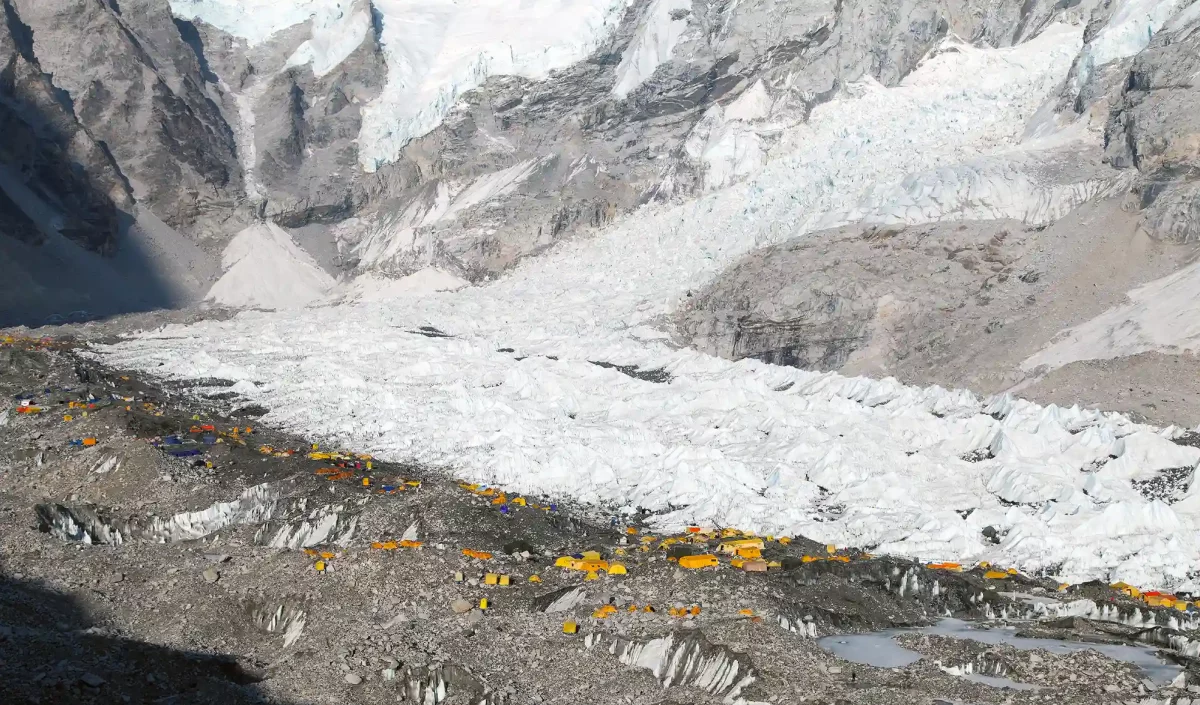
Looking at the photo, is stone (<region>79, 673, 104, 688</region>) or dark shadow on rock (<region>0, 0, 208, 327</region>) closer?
stone (<region>79, 673, 104, 688</region>)

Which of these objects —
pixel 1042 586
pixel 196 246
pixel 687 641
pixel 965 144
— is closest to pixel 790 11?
pixel 965 144

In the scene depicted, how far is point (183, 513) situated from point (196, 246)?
65.5 meters

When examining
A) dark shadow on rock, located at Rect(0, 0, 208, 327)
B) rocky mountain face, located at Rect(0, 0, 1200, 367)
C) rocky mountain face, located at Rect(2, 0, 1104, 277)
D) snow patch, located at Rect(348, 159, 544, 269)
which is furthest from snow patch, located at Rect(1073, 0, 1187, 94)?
dark shadow on rock, located at Rect(0, 0, 208, 327)

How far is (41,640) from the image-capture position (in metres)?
13.6

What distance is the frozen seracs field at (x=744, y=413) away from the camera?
2095cm

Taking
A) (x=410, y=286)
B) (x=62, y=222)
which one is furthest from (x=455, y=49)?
(x=62, y=222)

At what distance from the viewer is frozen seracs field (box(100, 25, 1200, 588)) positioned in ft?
68.7

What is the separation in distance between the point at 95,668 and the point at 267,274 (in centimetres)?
6668

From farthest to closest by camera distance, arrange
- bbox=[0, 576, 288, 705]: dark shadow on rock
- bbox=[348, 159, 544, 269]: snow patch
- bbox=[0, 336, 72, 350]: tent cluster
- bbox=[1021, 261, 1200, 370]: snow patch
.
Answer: bbox=[348, 159, 544, 269]: snow patch < bbox=[0, 336, 72, 350]: tent cluster < bbox=[1021, 261, 1200, 370]: snow patch < bbox=[0, 576, 288, 705]: dark shadow on rock

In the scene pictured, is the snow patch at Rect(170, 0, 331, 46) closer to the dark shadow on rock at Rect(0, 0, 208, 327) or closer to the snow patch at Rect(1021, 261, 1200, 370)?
the dark shadow on rock at Rect(0, 0, 208, 327)

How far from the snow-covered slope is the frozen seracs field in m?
13.7

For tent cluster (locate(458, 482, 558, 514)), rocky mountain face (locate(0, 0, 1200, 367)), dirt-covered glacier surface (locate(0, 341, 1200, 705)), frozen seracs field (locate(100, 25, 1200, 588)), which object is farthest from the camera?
rocky mountain face (locate(0, 0, 1200, 367))

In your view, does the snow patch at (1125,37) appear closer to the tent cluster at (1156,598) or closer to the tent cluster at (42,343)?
the tent cluster at (1156,598)

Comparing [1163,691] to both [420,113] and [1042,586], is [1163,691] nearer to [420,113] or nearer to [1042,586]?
[1042,586]
